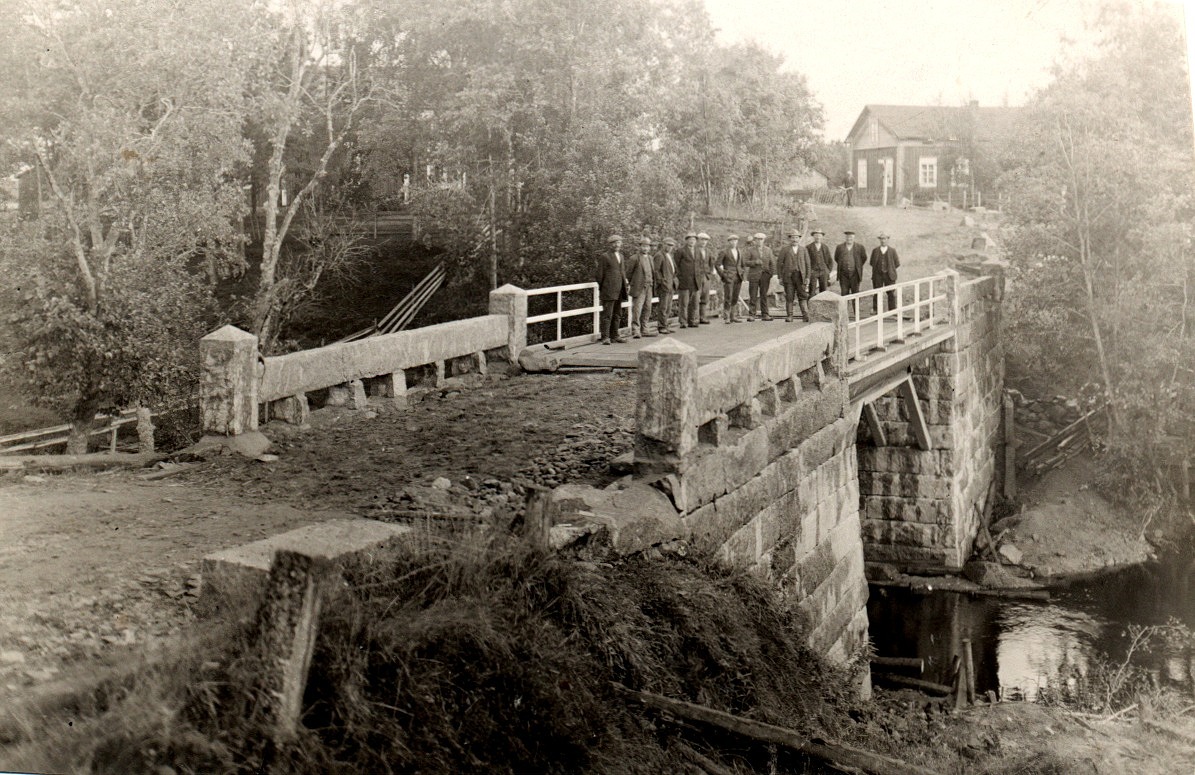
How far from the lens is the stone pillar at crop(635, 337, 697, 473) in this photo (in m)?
8.73

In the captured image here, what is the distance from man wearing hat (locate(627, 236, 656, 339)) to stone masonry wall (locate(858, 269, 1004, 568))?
7228 millimetres

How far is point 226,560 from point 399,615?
0.87 meters

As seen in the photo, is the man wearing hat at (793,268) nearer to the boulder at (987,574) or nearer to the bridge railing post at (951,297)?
the bridge railing post at (951,297)

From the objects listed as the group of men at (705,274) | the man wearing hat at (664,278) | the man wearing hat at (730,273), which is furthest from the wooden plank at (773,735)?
the man wearing hat at (730,273)

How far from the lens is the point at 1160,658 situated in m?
17.2

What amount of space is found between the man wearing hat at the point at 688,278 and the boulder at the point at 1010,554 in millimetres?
8719

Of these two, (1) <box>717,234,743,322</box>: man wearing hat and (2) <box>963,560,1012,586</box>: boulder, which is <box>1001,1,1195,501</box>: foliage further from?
(1) <box>717,234,743,322</box>: man wearing hat

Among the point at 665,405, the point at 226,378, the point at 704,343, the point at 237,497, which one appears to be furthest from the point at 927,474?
the point at 237,497

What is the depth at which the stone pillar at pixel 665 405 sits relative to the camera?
873cm

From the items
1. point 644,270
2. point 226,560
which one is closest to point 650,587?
point 226,560

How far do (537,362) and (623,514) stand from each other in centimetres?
678

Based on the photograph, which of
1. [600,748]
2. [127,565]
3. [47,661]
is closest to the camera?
[47,661]

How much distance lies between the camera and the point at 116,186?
18422 mm

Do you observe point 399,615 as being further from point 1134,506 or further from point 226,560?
point 1134,506
